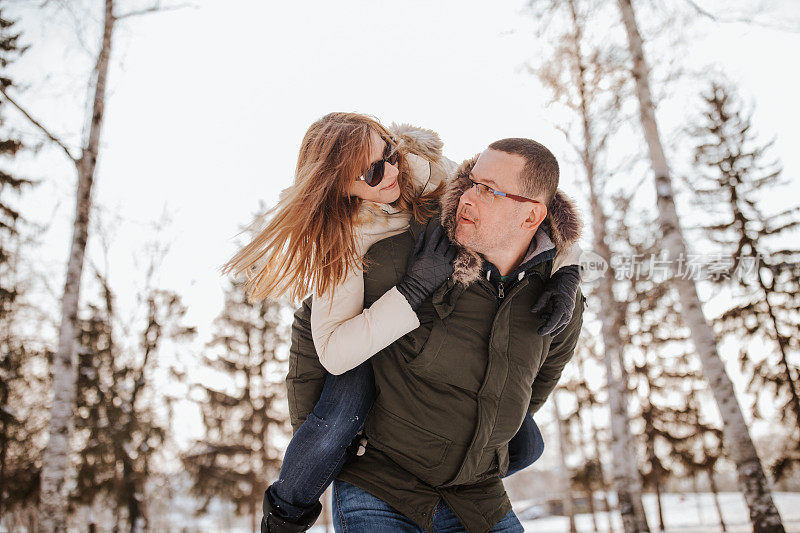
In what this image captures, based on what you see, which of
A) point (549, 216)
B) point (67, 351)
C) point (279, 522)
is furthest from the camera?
point (67, 351)

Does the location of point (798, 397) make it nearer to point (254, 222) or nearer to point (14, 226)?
point (254, 222)

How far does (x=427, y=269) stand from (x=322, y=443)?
736mm

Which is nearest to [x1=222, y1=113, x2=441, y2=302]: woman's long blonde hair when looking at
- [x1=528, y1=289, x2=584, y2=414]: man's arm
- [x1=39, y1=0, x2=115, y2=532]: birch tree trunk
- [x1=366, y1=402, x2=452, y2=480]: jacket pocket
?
[x1=366, y1=402, x2=452, y2=480]: jacket pocket

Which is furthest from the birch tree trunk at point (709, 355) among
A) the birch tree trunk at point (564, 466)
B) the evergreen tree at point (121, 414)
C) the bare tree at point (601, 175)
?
the evergreen tree at point (121, 414)

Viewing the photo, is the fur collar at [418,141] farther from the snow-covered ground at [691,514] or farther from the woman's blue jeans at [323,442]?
the snow-covered ground at [691,514]

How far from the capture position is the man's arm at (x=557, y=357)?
7.50 feet

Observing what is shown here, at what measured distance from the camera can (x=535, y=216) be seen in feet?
7.40

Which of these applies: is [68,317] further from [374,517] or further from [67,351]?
[374,517]

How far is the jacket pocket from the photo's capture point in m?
1.96

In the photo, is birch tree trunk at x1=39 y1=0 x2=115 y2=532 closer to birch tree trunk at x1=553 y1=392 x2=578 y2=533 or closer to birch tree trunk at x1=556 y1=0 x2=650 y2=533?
birch tree trunk at x1=556 y1=0 x2=650 y2=533

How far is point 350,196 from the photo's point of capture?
2.40m

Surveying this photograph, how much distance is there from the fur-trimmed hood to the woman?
8cm

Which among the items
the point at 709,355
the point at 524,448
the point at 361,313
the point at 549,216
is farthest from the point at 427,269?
the point at 709,355

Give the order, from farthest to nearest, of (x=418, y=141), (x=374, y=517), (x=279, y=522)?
(x=418, y=141), (x=279, y=522), (x=374, y=517)
